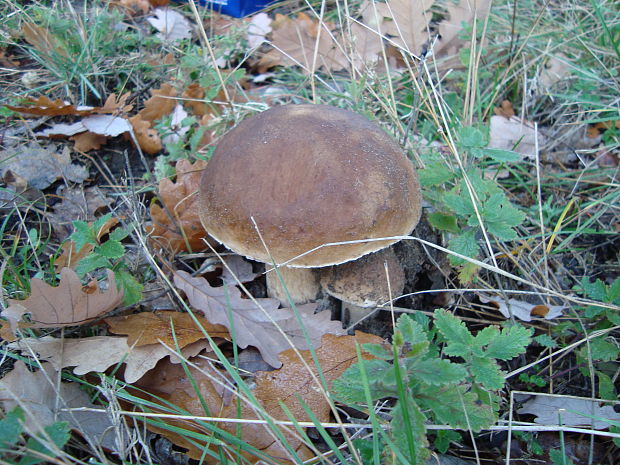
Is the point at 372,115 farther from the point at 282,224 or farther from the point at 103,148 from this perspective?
the point at 103,148

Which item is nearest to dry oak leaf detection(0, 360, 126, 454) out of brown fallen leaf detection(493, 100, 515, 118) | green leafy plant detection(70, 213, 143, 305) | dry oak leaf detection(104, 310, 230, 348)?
dry oak leaf detection(104, 310, 230, 348)

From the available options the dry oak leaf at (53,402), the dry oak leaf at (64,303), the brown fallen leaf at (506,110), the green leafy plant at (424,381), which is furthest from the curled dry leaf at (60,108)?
the brown fallen leaf at (506,110)

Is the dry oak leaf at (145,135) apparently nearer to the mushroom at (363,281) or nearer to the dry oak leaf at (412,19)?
the mushroom at (363,281)

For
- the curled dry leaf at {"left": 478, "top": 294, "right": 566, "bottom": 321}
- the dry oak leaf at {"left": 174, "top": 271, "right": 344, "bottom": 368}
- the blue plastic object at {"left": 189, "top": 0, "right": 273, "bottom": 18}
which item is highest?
the blue plastic object at {"left": 189, "top": 0, "right": 273, "bottom": 18}

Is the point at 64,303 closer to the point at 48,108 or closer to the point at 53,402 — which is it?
the point at 53,402

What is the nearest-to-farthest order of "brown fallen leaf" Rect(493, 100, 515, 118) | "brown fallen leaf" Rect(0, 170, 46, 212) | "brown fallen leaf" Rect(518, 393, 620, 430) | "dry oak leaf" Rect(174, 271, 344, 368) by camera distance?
"brown fallen leaf" Rect(518, 393, 620, 430), "dry oak leaf" Rect(174, 271, 344, 368), "brown fallen leaf" Rect(0, 170, 46, 212), "brown fallen leaf" Rect(493, 100, 515, 118)

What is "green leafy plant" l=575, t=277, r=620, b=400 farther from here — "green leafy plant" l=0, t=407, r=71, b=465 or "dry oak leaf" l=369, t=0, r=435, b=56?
"green leafy plant" l=0, t=407, r=71, b=465

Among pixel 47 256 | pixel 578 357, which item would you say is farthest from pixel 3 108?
pixel 578 357
